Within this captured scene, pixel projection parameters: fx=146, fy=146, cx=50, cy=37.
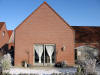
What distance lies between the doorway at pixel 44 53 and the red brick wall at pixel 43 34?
39cm

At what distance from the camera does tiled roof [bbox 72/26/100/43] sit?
2325 centimetres

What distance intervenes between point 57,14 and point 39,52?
515 centimetres

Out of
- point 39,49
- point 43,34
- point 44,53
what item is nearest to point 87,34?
point 43,34

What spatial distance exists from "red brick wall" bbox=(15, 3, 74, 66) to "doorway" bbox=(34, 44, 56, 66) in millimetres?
393

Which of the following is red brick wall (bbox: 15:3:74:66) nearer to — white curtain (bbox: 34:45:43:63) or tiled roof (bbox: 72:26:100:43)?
white curtain (bbox: 34:45:43:63)

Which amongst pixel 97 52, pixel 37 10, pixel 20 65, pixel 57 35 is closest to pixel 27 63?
pixel 20 65

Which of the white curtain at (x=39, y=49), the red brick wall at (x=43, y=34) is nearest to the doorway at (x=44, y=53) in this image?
the white curtain at (x=39, y=49)

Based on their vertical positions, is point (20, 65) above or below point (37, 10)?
below

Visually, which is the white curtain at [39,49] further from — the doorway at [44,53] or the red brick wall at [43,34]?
the red brick wall at [43,34]

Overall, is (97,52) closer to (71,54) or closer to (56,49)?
Result: (71,54)

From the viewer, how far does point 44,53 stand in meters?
17.9

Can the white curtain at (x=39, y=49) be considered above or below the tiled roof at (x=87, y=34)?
below

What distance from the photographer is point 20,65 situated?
17672mm

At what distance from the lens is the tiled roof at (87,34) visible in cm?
2325
